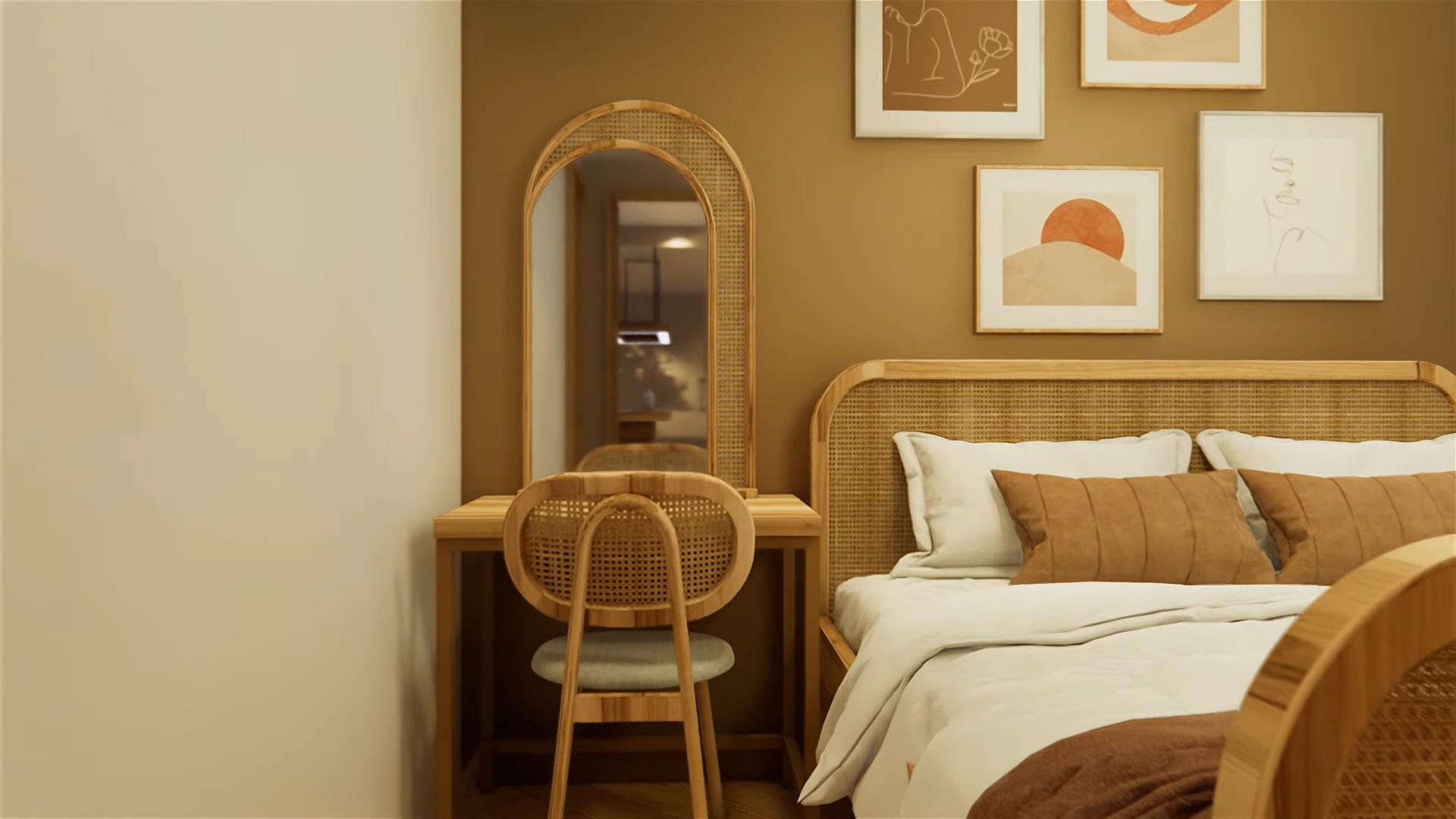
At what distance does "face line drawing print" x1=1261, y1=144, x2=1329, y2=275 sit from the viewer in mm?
2670

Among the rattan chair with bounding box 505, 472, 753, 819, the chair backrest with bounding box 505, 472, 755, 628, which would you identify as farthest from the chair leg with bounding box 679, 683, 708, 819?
the chair backrest with bounding box 505, 472, 755, 628

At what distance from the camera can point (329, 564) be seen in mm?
1501

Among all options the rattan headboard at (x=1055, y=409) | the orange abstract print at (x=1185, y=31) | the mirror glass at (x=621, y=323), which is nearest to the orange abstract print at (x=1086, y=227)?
the rattan headboard at (x=1055, y=409)

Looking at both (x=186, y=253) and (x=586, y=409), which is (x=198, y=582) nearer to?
(x=186, y=253)

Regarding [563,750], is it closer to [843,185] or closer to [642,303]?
[642,303]

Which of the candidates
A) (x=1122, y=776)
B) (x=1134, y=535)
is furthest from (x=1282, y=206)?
(x=1122, y=776)

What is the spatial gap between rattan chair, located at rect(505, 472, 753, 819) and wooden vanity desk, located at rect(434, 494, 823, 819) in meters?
0.26

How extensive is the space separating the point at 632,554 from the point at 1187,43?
2263mm

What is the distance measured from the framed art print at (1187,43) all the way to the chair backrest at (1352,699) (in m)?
2.35

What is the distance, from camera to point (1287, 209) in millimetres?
2674

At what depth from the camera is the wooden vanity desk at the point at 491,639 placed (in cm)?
202

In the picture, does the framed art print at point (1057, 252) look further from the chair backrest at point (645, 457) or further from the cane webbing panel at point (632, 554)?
the cane webbing panel at point (632, 554)

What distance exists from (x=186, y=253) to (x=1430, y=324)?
3232mm

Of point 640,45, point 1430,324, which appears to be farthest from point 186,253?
point 1430,324
